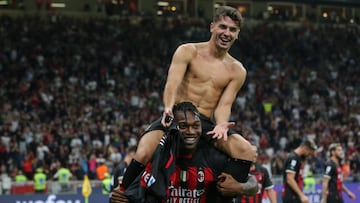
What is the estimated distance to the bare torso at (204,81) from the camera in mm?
8125

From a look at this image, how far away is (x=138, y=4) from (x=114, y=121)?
11.3 meters

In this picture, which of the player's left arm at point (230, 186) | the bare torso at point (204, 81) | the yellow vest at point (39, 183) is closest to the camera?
the player's left arm at point (230, 186)

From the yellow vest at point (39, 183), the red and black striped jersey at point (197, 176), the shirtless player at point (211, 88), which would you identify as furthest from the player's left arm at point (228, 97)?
the yellow vest at point (39, 183)

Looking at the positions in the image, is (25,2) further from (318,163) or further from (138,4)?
(318,163)

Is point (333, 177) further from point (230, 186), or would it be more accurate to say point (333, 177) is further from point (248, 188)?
point (230, 186)

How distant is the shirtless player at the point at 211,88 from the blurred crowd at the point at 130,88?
47.9 feet

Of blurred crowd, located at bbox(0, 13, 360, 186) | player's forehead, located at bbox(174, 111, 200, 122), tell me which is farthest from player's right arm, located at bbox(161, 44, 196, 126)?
blurred crowd, located at bbox(0, 13, 360, 186)

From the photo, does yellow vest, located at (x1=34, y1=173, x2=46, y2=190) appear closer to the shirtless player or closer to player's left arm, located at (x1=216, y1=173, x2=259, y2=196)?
the shirtless player

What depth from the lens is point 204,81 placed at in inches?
321

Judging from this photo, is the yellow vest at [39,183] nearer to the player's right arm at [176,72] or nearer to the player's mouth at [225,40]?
the player's right arm at [176,72]

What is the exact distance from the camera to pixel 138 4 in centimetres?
3741

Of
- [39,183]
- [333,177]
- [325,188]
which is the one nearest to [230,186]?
[325,188]

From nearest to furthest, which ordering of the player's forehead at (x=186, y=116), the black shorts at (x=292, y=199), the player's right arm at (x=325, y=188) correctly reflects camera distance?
1. the player's forehead at (x=186, y=116)
2. the black shorts at (x=292, y=199)
3. the player's right arm at (x=325, y=188)

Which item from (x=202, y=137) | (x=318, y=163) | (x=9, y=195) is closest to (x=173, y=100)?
(x=202, y=137)
